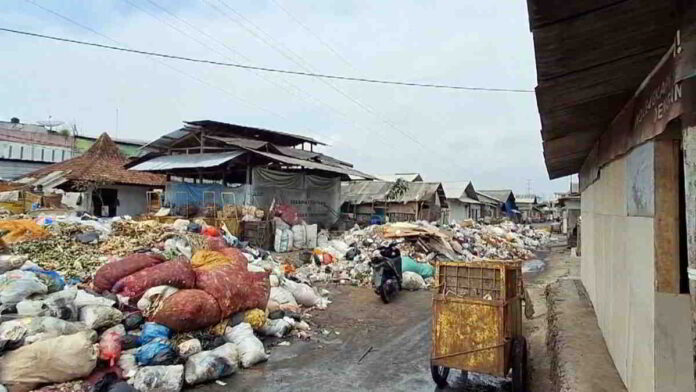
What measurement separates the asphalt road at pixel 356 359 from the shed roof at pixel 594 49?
335cm

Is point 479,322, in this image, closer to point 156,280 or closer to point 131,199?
point 156,280

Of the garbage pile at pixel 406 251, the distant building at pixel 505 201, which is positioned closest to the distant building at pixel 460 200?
the distant building at pixel 505 201

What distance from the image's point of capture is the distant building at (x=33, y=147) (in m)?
29.1

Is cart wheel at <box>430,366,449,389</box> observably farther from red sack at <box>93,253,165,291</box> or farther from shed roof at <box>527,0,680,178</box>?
red sack at <box>93,253,165,291</box>

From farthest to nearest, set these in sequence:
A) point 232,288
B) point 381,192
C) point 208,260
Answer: point 381,192
point 208,260
point 232,288

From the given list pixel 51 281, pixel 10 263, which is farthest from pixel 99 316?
pixel 10 263

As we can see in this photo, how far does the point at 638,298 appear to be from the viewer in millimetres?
2912

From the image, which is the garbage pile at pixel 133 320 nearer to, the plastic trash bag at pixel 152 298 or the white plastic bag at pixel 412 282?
the plastic trash bag at pixel 152 298

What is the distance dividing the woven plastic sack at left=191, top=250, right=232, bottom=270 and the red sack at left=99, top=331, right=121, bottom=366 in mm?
1857

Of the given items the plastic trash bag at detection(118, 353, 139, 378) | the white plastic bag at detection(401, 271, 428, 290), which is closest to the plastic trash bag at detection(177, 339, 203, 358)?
the plastic trash bag at detection(118, 353, 139, 378)

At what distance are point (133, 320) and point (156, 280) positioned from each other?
661 millimetres

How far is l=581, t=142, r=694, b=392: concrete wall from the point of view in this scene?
7.60 feet

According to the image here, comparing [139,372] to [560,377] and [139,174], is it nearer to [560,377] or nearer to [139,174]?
[560,377]

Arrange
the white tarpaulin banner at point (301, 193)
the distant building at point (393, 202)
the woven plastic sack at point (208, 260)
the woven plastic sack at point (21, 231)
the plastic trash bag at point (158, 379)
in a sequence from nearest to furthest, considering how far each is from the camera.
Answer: the plastic trash bag at point (158, 379) → the woven plastic sack at point (208, 260) → the woven plastic sack at point (21, 231) → the white tarpaulin banner at point (301, 193) → the distant building at point (393, 202)
